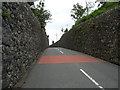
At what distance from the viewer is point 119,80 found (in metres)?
6.07

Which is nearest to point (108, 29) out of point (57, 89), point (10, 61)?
point (57, 89)

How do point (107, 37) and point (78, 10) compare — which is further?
point (78, 10)

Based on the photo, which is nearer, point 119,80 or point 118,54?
point 119,80

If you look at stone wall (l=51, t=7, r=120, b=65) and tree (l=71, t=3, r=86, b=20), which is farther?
tree (l=71, t=3, r=86, b=20)

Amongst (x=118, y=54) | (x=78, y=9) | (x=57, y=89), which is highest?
(x=78, y=9)

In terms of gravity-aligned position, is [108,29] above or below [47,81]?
above

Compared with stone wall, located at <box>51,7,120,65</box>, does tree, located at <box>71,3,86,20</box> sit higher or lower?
higher

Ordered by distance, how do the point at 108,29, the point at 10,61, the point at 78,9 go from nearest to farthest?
1. the point at 10,61
2. the point at 108,29
3. the point at 78,9

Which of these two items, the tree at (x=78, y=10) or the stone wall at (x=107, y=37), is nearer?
the stone wall at (x=107, y=37)

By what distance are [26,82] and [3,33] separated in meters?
2.51

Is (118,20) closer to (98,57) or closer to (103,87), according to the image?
(98,57)

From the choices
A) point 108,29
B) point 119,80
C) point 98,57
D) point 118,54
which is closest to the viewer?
point 119,80

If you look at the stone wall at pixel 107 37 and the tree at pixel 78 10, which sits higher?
the tree at pixel 78 10

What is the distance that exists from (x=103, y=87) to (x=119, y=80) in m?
1.18
